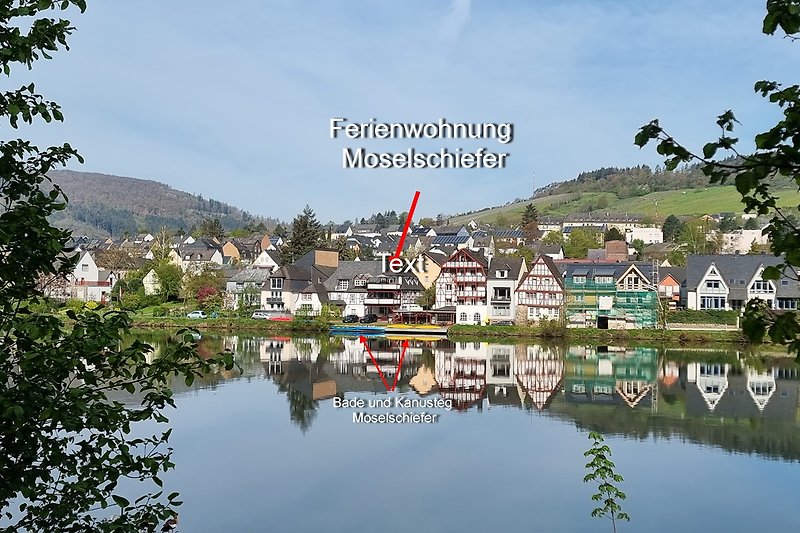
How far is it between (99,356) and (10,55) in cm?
193

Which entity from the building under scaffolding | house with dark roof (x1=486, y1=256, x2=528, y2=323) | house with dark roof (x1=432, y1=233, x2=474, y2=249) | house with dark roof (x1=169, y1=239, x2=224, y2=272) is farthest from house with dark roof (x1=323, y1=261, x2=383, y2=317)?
house with dark roof (x1=432, y1=233, x2=474, y2=249)

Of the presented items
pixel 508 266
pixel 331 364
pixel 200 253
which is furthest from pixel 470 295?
pixel 200 253

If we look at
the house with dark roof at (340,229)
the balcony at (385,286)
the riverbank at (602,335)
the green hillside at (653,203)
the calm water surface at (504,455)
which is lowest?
the calm water surface at (504,455)

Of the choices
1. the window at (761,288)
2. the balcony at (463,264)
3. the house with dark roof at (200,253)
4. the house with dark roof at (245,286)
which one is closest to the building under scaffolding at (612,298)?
the window at (761,288)

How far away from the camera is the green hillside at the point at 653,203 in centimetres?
13175

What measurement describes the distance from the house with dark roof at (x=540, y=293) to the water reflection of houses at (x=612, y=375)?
1025 centimetres

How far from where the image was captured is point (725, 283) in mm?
52812

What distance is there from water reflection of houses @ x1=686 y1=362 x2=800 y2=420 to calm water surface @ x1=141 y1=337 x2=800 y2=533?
3.4 inches

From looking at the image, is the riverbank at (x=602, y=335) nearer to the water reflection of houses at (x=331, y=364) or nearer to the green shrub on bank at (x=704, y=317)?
the green shrub on bank at (x=704, y=317)

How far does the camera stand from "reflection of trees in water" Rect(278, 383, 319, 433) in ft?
73.6

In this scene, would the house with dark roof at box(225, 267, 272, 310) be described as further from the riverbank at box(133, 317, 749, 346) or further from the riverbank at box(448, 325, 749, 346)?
the riverbank at box(448, 325, 749, 346)

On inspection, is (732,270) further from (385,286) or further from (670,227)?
(670,227)

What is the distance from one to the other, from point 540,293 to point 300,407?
32.6 meters

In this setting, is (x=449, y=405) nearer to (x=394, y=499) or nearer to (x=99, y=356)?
(x=394, y=499)
